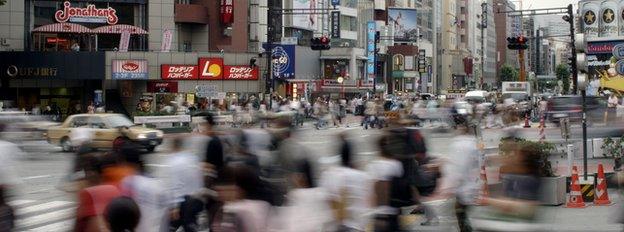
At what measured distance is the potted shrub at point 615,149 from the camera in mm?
21406

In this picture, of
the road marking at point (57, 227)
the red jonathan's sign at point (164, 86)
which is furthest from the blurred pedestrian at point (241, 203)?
the red jonathan's sign at point (164, 86)

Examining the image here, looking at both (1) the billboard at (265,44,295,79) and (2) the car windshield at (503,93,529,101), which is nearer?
(2) the car windshield at (503,93,529,101)

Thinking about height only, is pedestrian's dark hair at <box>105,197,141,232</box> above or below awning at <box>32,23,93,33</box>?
below

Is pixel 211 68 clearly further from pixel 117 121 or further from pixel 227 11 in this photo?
pixel 117 121

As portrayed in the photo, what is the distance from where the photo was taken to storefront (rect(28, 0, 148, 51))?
58500 mm

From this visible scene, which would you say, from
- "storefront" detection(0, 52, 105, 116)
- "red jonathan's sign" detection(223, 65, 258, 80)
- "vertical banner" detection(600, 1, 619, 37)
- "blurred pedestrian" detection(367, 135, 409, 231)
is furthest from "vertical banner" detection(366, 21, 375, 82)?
"blurred pedestrian" detection(367, 135, 409, 231)

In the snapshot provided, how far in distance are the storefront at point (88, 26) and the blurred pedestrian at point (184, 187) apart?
48256mm

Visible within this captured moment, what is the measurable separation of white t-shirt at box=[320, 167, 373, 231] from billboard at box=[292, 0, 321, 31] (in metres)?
68.6

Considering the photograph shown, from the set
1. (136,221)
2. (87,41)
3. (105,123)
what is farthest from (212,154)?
(87,41)

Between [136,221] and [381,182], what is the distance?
3.72m

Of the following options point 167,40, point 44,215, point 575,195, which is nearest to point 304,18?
point 167,40

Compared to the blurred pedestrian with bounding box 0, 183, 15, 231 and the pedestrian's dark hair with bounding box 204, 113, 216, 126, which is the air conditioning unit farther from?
the blurred pedestrian with bounding box 0, 183, 15, 231

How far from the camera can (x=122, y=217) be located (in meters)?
6.64

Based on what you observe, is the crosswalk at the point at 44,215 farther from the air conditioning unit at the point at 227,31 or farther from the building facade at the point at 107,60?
the air conditioning unit at the point at 227,31
